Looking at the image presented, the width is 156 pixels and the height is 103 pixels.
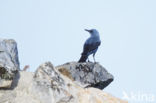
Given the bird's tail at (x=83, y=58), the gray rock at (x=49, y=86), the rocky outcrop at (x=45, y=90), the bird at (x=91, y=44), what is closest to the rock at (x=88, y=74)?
the bird's tail at (x=83, y=58)

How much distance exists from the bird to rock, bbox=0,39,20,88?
3.86 m

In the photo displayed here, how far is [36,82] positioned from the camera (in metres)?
8.05

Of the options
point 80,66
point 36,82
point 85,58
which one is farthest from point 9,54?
point 85,58

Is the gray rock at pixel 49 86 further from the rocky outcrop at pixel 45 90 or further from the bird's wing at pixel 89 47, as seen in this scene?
the bird's wing at pixel 89 47

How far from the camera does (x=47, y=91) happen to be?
7.97m

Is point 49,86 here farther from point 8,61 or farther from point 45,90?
point 8,61

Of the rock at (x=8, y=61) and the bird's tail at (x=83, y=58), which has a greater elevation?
the rock at (x=8, y=61)

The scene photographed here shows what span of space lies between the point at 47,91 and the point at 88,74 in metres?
3.44

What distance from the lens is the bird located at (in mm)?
12982

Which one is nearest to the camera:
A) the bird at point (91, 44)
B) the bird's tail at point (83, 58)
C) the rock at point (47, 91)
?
the rock at point (47, 91)

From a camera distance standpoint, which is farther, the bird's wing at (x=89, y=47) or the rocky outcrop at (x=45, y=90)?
the bird's wing at (x=89, y=47)

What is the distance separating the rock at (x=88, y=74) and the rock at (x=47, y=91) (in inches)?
71.1

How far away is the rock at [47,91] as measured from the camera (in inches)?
303

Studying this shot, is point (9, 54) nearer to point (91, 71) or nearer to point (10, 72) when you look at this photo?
point (10, 72)
